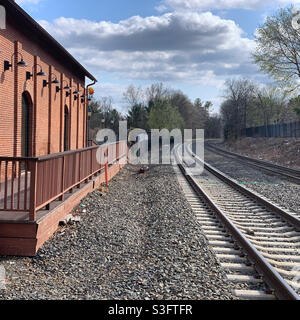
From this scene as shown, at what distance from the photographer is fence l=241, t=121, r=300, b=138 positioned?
40312mm

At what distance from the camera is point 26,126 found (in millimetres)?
12648

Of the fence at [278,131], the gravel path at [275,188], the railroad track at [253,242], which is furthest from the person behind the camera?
the fence at [278,131]

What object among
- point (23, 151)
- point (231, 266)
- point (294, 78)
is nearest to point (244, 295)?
point (231, 266)

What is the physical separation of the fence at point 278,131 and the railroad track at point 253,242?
1211 inches

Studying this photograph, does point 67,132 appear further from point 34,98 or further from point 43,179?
point 43,179

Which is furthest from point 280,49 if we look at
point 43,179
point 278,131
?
point 43,179

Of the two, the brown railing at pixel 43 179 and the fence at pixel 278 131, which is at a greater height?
the fence at pixel 278 131

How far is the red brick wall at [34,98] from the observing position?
33.9 ft
